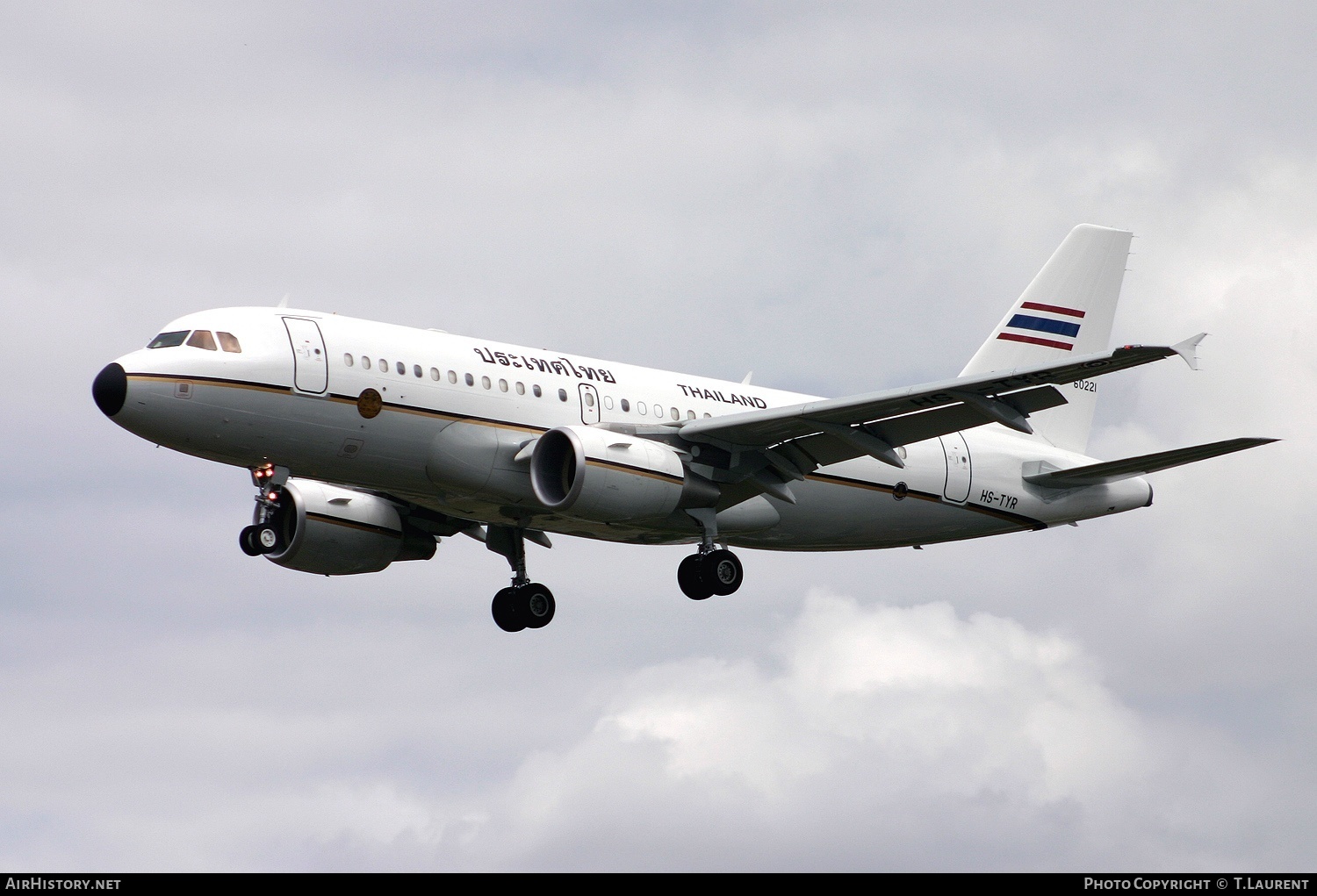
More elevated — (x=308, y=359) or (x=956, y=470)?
(x=956, y=470)

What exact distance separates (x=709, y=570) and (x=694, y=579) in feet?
1.23

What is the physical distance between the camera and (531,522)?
39406mm

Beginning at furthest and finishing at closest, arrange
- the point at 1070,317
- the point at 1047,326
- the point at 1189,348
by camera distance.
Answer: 1. the point at 1070,317
2. the point at 1047,326
3. the point at 1189,348

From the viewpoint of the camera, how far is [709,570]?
127 feet

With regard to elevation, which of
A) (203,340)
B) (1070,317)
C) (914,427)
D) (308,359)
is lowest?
(914,427)

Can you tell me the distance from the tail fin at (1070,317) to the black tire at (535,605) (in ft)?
41.4

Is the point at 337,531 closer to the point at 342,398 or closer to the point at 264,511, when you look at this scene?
the point at 264,511

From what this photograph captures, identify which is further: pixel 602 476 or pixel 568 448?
pixel 568 448

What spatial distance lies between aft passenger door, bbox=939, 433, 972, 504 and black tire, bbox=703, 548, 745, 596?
609cm

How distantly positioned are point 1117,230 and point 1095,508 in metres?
8.90

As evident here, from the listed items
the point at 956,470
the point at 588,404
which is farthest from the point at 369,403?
the point at 956,470

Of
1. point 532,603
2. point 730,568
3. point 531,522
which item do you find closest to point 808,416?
point 730,568

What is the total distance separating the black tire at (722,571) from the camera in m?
38.7
